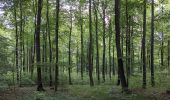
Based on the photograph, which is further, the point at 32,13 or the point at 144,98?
the point at 32,13

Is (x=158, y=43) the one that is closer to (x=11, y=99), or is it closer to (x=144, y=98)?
(x=144, y=98)

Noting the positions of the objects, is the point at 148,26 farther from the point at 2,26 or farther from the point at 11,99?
the point at 11,99

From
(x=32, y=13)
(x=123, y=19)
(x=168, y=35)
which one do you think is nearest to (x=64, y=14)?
(x=32, y=13)

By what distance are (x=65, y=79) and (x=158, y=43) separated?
1664 cm

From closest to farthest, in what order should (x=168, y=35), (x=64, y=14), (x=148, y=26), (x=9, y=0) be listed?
(x=9, y=0) < (x=64, y=14) < (x=148, y=26) < (x=168, y=35)

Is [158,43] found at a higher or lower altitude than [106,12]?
lower

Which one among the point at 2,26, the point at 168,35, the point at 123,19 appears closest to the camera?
the point at 123,19

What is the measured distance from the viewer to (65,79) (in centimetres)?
3522

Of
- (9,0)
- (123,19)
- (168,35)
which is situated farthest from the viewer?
(168,35)

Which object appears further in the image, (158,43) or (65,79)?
(158,43)

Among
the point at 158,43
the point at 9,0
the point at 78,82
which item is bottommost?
the point at 78,82

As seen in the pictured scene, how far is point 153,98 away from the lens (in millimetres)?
15414

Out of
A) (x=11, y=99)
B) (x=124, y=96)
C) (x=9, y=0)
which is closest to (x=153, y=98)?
(x=124, y=96)

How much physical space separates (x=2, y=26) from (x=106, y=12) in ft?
37.6
